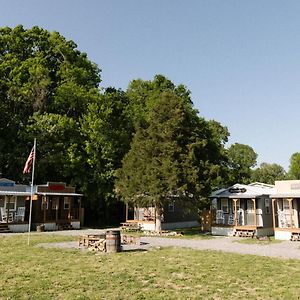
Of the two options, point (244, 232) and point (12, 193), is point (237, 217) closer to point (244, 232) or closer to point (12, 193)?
point (244, 232)

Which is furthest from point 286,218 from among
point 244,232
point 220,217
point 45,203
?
point 45,203

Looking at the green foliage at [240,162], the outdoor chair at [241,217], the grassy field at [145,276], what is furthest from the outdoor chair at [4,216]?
the green foliage at [240,162]

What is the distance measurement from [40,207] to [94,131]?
359 inches

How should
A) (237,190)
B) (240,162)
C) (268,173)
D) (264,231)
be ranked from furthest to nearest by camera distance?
(268,173) < (240,162) < (237,190) < (264,231)

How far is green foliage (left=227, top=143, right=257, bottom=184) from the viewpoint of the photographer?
6706cm

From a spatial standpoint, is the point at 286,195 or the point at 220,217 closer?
the point at 286,195

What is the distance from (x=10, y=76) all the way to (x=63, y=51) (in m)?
7.52

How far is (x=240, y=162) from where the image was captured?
7338 centimetres

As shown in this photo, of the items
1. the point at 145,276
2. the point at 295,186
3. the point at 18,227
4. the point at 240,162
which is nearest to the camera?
the point at 145,276

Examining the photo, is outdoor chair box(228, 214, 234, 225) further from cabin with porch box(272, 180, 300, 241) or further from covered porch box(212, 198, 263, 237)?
cabin with porch box(272, 180, 300, 241)

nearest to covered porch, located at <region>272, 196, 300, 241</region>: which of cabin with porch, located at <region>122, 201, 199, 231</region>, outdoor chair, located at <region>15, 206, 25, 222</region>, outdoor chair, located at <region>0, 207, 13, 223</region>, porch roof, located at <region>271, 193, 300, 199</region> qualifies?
porch roof, located at <region>271, 193, 300, 199</region>

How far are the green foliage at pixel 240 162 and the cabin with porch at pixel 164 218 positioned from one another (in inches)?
956

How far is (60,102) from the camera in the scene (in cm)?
4088

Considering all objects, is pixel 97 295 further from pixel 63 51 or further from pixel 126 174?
pixel 63 51
